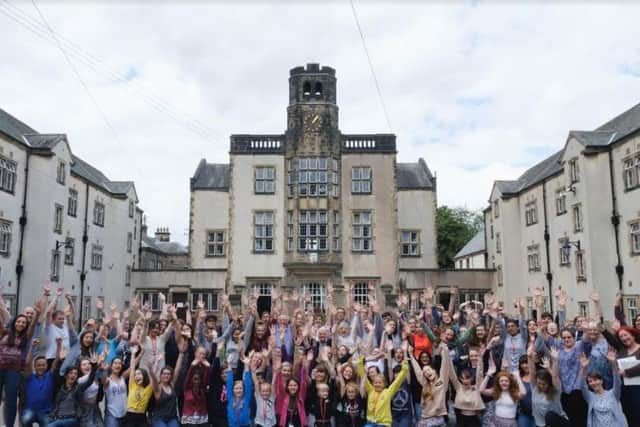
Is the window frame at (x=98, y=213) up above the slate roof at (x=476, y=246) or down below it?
above

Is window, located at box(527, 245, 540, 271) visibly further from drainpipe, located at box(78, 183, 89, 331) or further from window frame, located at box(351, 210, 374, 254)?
drainpipe, located at box(78, 183, 89, 331)

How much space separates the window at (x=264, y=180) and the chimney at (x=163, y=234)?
2824cm

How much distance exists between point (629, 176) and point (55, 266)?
26213 mm

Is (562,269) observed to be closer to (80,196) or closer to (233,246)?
(233,246)

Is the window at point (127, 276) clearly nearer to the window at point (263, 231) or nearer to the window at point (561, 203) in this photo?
the window at point (263, 231)

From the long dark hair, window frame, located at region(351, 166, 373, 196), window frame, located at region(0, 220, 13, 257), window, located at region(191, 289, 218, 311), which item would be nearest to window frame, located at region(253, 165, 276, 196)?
window frame, located at region(351, 166, 373, 196)

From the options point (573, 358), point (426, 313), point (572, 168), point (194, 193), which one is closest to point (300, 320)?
point (426, 313)

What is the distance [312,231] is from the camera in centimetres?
2836

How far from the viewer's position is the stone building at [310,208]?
28.1 metres

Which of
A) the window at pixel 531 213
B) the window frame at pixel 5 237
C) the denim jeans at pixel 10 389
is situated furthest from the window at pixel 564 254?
the window frame at pixel 5 237

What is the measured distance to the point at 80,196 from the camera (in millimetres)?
26656

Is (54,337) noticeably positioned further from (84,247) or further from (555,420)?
(84,247)

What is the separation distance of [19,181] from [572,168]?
25.4 m

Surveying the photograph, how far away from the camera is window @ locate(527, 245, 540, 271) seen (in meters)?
27.8
